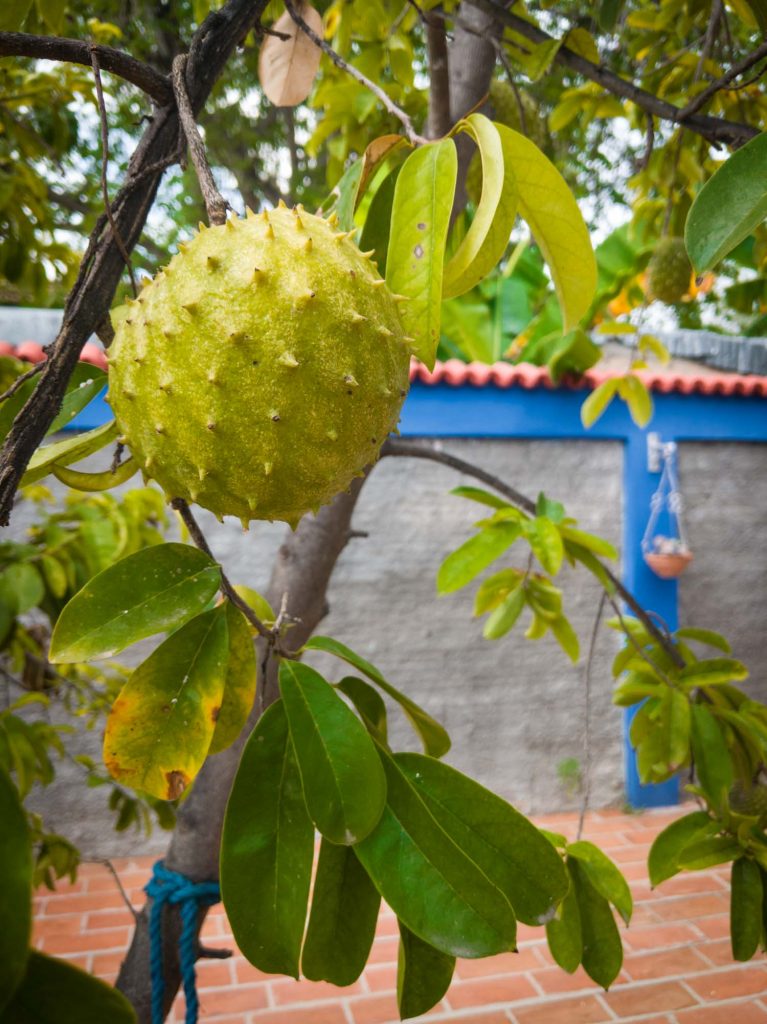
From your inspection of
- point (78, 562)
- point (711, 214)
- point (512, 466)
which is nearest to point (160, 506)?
point (78, 562)

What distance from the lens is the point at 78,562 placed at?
6.09 feet

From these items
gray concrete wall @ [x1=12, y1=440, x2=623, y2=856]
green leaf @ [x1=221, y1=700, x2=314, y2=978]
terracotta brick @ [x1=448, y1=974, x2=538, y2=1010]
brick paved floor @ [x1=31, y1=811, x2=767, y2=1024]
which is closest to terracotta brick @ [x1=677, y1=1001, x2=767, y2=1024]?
brick paved floor @ [x1=31, y1=811, x2=767, y2=1024]

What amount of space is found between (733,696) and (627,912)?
1.57ft

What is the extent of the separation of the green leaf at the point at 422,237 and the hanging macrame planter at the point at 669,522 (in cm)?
346

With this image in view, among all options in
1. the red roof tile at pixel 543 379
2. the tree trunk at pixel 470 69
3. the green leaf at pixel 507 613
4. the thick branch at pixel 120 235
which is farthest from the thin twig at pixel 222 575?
the red roof tile at pixel 543 379

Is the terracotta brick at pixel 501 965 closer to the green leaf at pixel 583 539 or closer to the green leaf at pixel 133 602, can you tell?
the green leaf at pixel 583 539

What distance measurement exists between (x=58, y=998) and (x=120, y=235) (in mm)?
465

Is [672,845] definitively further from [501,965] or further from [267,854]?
[501,965]

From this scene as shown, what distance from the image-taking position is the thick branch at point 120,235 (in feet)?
1.63

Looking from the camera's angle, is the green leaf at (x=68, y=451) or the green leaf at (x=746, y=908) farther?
the green leaf at (x=746, y=908)

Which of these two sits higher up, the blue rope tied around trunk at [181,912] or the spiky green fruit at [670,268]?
the spiky green fruit at [670,268]

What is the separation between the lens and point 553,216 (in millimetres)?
660

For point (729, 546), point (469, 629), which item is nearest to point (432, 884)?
point (469, 629)

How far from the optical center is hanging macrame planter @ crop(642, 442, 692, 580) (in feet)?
A: 12.6
